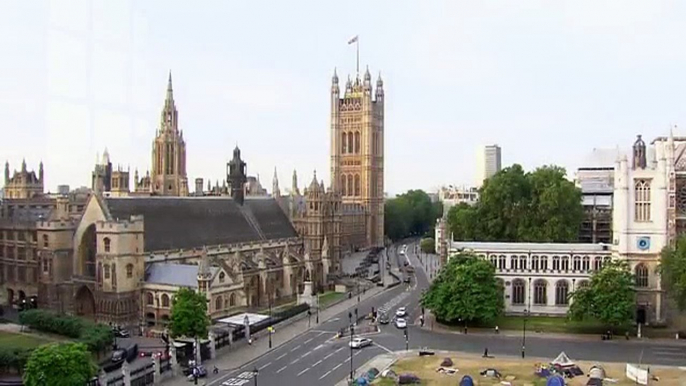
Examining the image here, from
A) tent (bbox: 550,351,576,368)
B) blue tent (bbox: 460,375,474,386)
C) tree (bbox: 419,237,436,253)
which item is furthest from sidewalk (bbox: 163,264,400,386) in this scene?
tree (bbox: 419,237,436,253)

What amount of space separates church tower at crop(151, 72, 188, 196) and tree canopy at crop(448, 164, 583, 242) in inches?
2259

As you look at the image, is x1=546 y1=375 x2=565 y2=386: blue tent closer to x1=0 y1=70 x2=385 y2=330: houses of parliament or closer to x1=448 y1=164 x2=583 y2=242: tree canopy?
x1=0 y1=70 x2=385 y2=330: houses of parliament

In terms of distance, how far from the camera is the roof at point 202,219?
7919cm

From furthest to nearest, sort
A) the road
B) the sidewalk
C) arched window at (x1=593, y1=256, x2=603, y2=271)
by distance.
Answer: arched window at (x1=593, y1=256, x2=603, y2=271)
the sidewalk
the road

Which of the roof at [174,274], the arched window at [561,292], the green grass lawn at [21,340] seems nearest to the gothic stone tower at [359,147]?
the arched window at [561,292]

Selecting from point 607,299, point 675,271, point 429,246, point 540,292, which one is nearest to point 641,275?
point 675,271

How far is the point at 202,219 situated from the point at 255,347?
27.7m

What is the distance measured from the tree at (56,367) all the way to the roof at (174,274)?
26947 mm

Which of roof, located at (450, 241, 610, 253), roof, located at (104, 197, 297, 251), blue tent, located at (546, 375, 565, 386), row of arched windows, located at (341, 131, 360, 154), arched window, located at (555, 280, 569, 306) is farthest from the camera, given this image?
row of arched windows, located at (341, 131, 360, 154)

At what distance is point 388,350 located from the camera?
62.0 metres

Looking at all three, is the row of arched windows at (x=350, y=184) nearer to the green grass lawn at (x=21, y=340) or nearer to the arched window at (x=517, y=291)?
the arched window at (x=517, y=291)

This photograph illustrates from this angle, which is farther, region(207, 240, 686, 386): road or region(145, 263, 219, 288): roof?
region(145, 263, 219, 288): roof

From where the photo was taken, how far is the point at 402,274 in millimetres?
115188

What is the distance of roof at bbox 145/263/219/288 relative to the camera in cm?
7256
